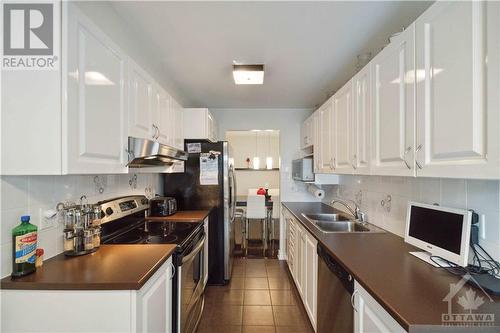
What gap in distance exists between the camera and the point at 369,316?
1117 mm

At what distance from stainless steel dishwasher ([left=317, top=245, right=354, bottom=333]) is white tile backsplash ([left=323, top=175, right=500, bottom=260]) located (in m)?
0.67

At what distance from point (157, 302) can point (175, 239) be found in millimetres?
496

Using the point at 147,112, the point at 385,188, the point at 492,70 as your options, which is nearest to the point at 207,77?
the point at 147,112

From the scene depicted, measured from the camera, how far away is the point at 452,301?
0.95m

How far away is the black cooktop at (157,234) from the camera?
5.74 ft

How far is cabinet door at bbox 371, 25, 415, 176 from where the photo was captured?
50.1 inches

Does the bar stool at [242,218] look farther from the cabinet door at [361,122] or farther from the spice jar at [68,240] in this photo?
the spice jar at [68,240]

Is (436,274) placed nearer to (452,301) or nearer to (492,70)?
(452,301)

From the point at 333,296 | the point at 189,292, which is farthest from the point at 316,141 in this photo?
the point at 189,292

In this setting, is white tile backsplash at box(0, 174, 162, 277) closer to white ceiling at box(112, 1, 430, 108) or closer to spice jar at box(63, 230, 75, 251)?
spice jar at box(63, 230, 75, 251)

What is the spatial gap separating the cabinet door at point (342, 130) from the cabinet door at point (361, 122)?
0.09 m

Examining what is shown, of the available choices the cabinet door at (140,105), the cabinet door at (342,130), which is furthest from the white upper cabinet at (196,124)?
the cabinet door at (342,130)

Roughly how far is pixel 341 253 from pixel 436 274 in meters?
0.46

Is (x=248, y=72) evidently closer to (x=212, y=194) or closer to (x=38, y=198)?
(x=212, y=194)
